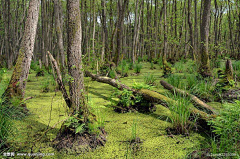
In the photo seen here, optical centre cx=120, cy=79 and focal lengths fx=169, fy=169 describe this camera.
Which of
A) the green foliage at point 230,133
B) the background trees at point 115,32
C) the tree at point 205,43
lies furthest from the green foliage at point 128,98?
the tree at point 205,43

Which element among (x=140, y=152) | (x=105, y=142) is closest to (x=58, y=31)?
(x=105, y=142)

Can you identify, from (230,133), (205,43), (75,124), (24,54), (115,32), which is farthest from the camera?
(115,32)

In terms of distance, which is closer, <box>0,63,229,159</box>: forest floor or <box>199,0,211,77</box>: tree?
<box>0,63,229,159</box>: forest floor

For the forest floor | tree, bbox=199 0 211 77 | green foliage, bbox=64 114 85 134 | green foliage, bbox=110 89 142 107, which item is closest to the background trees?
tree, bbox=199 0 211 77

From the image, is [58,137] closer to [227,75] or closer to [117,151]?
[117,151]

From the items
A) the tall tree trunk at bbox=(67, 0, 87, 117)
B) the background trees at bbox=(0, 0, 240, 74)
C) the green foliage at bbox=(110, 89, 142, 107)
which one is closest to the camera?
the tall tree trunk at bbox=(67, 0, 87, 117)

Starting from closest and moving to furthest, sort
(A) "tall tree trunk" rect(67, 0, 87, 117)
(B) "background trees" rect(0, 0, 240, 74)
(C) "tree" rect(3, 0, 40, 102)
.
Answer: (A) "tall tree trunk" rect(67, 0, 87, 117)
(C) "tree" rect(3, 0, 40, 102)
(B) "background trees" rect(0, 0, 240, 74)

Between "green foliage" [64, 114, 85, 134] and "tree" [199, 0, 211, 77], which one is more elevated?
"tree" [199, 0, 211, 77]

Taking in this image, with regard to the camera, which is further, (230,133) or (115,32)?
(115,32)

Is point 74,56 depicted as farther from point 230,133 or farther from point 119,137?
point 230,133

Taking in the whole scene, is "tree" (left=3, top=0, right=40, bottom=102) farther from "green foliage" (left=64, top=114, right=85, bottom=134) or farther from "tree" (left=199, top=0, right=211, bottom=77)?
"tree" (left=199, top=0, right=211, bottom=77)

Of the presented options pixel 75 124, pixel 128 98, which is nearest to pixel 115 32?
pixel 128 98

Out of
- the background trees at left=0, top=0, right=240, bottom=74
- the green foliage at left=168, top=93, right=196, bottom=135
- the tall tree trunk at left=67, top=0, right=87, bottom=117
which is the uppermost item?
the background trees at left=0, top=0, right=240, bottom=74

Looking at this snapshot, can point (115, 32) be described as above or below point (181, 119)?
above
